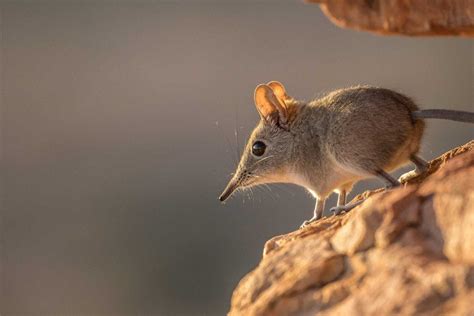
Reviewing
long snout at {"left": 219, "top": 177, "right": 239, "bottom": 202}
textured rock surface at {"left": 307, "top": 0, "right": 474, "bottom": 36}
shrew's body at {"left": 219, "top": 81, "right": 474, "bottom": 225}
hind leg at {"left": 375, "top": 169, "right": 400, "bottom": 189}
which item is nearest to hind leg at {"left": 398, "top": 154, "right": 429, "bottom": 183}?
shrew's body at {"left": 219, "top": 81, "right": 474, "bottom": 225}

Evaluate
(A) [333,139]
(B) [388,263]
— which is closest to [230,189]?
(A) [333,139]

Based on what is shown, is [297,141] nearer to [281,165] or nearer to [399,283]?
[281,165]

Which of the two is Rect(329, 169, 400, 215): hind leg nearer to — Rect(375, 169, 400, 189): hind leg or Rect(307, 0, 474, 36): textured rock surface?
Rect(375, 169, 400, 189): hind leg

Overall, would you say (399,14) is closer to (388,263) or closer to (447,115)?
(447,115)

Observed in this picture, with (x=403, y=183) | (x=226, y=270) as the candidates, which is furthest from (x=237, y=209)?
(x=403, y=183)

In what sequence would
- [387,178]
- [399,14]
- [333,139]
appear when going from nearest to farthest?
[399,14] < [387,178] < [333,139]
